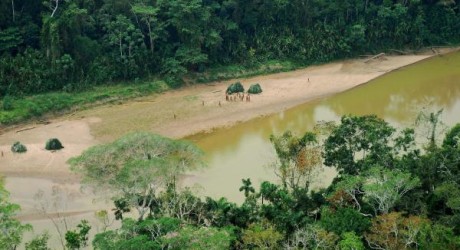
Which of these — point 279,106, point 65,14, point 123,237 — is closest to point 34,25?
point 65,14

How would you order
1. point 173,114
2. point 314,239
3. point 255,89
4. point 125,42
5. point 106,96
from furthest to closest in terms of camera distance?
1. point 125,42
2. point 255,89
3. point 106,96
4. point 173,114
5. point 314,239

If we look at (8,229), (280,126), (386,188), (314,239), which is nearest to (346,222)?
(314,239)

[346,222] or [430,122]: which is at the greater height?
[430,122]

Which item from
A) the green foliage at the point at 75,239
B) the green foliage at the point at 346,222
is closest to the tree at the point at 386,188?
the green foliage at the point at 346,222

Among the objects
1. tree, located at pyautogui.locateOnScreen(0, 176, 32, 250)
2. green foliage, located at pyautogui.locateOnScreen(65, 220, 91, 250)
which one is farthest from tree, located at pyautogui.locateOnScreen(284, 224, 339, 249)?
tree, located at pyautogui.locateOnScreen(0, 176, 32, 250)

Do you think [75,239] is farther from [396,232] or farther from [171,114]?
[171,114]

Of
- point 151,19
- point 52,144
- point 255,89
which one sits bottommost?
point 52,144

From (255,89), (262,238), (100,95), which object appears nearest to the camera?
(262,238)

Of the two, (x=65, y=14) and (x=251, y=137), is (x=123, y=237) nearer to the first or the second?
(x=251, y=137)
